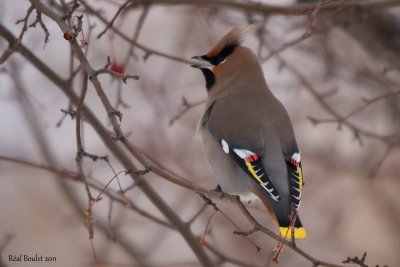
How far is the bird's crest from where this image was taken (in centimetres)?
404

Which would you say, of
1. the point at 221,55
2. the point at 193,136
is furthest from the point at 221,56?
the point at 193,136

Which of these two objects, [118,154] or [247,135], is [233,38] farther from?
[118,154]

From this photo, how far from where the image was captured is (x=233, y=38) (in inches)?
161

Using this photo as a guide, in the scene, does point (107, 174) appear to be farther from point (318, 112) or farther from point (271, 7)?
point (271, 7)

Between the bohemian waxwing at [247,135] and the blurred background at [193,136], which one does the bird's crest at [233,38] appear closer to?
the bohemian waxwing at [247,135]

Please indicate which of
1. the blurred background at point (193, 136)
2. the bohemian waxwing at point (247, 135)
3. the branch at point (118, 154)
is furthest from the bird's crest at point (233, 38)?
the branch at point (118, 154)

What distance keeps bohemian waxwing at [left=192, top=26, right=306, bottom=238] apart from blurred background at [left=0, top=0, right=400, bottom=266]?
1.76 ft

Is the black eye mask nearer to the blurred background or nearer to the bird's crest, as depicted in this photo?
the bird's crest

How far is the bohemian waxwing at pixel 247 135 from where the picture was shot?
3.54 metres

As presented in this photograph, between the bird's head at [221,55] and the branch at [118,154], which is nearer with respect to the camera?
the branch at [118,154]

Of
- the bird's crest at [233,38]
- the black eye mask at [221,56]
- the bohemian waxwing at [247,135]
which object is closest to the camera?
the bohemian waxwing at [247,135]

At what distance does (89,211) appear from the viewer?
2465 millimetres

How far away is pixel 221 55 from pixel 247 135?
0.63 m

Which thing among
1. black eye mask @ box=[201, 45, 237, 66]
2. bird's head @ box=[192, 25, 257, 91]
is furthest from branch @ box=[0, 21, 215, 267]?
black eye mask @ box=[201, 45, 237, 66]
